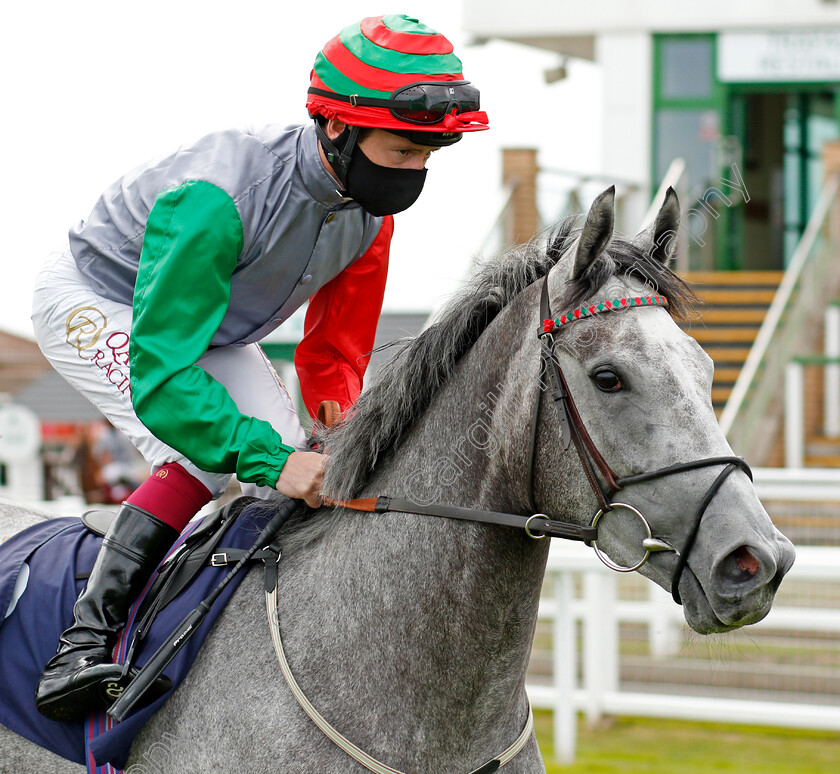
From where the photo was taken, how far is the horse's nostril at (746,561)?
164 cm

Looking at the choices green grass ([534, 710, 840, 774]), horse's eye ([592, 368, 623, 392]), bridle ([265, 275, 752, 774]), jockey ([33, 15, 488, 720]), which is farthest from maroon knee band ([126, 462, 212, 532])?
green grass ([534, 710, 840, 774])

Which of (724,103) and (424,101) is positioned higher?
(424,101)

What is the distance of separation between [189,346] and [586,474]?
855mm

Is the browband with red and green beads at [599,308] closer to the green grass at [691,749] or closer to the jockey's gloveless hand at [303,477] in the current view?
the jockey's gloveless hand at [303,477]

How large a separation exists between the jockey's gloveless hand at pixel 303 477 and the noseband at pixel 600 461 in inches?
19.3

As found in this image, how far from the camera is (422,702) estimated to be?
1960 mm

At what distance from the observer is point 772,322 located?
982 cm

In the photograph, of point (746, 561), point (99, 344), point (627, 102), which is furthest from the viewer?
point (627, 102)

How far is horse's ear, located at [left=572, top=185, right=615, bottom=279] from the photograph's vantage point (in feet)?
5.96

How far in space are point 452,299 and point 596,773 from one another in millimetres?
3405

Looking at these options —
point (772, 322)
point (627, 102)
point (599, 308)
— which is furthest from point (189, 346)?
point (627, 102)

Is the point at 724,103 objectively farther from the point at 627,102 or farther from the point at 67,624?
the point at 67,624

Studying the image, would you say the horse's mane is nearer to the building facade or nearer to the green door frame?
the building facade

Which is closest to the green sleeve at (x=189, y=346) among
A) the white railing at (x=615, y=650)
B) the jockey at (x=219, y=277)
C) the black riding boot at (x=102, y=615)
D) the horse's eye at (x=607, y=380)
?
the jockey at (x=219, y=277)
